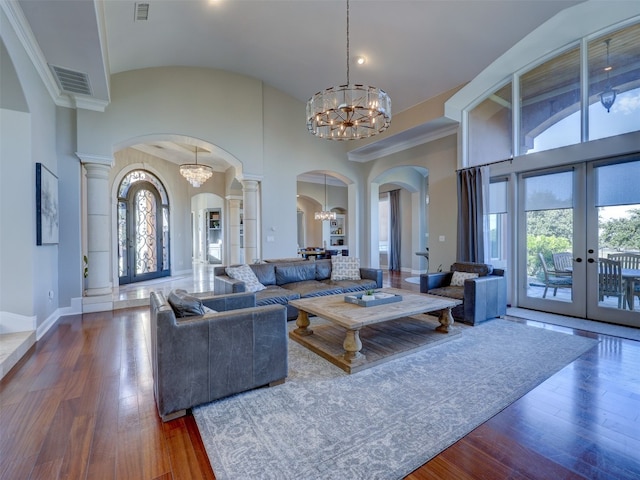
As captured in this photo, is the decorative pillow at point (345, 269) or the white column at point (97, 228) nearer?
the white column at point (97, 228)

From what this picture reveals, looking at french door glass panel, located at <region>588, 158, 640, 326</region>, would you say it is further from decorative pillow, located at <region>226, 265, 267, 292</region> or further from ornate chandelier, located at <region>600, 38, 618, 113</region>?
decorative pillow, located at <region>226, 265, 267, 292</region>

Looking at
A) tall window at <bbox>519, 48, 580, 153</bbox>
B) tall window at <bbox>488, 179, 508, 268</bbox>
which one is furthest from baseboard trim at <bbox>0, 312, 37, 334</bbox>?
tall window at <bbox>519, 48, 580, 153</bbox>

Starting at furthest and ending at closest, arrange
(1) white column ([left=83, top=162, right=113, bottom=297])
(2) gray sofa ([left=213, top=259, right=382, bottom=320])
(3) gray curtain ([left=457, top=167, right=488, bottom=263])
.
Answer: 1. (3) gray curtain ([left=457, top=167, right=488, bottom=263])
2. (1) white column ([left=83, top=162, right=113, bottom=297])
3. (2) gray sofa ([left=213, top=259, right=382, bottom=320])

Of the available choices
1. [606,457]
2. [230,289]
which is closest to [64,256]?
[230,289]

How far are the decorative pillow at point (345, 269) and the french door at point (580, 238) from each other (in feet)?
9.59

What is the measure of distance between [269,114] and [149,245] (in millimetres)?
4943

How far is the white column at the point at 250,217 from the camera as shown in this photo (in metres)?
6.73

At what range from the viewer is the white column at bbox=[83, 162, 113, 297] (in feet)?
16.9

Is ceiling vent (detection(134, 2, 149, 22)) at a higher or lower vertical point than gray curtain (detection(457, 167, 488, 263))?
higher

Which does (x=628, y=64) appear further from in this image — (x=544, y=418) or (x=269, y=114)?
(x=269, y=114)

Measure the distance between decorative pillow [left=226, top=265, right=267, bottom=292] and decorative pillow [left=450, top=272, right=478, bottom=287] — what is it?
3208mm

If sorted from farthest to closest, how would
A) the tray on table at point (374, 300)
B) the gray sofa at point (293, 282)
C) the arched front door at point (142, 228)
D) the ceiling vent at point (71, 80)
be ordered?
the arched front door at point (142, 228)
the gray sofa at point (293, 282)
the ceiling vent at point (71, 80)
the tray on table at point (374, 300)

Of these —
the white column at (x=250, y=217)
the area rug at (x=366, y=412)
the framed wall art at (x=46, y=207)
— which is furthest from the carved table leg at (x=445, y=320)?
the framed wall art at (x=46, y=207)

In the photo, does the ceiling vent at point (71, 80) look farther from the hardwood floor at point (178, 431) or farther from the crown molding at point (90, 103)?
the hardwood floor at point (178, 431)
